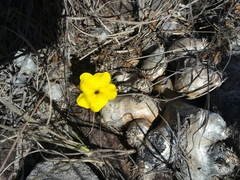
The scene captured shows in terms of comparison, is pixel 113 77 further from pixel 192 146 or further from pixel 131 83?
pixel 192 146

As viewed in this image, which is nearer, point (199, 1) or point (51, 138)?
Result: point (51, 138)

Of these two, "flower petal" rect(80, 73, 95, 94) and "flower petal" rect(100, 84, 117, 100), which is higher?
"flower petal" rect(80, 73, 95, 94)

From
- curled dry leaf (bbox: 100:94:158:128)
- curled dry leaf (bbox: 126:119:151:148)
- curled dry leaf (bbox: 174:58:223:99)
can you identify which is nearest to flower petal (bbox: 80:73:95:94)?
curled dry leaf (bbox: 100:94:158:128)

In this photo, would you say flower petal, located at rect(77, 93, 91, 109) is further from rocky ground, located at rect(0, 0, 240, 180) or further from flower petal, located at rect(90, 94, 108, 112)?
rocky ground, located at rect(0, 0, 240, 180)

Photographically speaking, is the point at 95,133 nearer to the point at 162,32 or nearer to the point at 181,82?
the point at 181,82

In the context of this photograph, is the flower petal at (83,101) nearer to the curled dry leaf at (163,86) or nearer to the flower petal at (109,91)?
the flower petal at (109,91)

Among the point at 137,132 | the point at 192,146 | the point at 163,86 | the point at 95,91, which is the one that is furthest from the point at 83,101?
the point at 192,146

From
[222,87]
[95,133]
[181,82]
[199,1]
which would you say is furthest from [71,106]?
[199,1]

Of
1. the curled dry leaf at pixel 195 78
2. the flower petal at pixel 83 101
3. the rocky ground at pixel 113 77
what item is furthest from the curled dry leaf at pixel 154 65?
the flower petal at pixel 83 101
